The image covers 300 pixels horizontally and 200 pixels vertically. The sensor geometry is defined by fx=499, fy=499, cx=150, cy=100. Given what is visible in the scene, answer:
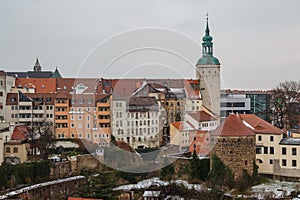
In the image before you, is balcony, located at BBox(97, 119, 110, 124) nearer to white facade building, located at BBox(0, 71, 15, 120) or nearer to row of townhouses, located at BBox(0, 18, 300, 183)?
row of townhouses, located at BBox(0, 18, 300, 183)

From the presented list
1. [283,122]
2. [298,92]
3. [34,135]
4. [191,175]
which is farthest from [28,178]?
[298,92]

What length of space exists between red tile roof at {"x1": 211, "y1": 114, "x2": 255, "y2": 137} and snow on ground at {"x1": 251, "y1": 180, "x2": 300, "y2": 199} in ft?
8.44

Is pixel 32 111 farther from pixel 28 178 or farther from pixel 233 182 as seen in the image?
pixel 233 182

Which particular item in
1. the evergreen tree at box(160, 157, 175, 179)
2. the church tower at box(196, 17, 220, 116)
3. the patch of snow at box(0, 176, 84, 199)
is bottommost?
the patch of snow at box(0, 176, 84, 199)

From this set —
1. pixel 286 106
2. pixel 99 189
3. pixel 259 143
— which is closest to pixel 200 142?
pixel 259 143

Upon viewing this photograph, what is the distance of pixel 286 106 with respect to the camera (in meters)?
37.1

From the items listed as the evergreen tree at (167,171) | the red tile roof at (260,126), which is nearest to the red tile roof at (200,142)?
the evergreen tree at (167,171)

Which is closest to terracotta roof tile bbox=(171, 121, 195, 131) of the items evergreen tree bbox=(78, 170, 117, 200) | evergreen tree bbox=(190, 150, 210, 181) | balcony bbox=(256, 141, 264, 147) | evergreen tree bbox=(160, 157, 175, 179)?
evergreen tree bbox=(160, 157, 175, 179)

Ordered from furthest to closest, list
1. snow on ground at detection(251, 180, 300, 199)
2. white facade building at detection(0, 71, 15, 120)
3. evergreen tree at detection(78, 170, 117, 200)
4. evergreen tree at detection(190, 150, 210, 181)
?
white facade building at detection(0, 71, 15, 120) < evergreen tree at detection(190, 150, 210, 181) < snow on ground at detection(251, 180, 300, 199) < evergreen tree at detection(78, 170, 117, 200)

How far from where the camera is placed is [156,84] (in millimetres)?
36031

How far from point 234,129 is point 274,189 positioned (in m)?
3.43

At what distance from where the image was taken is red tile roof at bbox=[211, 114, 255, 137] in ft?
79.0

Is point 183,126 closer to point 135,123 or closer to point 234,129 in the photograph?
point 135,123

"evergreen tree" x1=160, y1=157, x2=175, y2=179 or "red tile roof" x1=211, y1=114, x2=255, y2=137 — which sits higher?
"red tile roof" x1=211, y1=114, x2=255, y2=137
